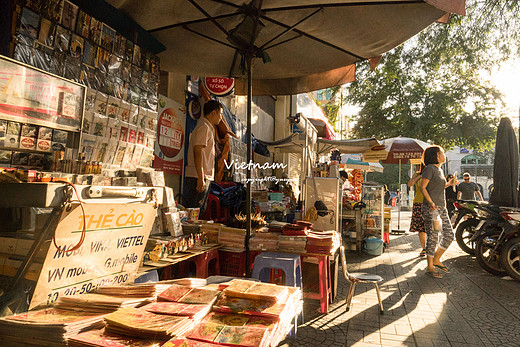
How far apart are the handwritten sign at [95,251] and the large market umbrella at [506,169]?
27.3 ft

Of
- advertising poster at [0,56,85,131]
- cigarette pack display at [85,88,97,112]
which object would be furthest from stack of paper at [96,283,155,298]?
cigarette pack display at [85,88,97,112]

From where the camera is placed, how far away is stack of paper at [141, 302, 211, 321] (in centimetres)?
171

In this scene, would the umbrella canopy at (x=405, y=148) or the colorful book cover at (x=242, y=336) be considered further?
the umbrella canopy at (x=405, y=148)

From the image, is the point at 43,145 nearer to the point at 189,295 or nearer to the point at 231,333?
the point at 189,295

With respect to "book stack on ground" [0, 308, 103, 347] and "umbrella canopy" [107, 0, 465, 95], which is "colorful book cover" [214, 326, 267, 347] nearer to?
"book stack on ground" [0, 308, 103, 347]

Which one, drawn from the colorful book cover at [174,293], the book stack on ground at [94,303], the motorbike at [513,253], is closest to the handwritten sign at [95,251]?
the book stack on ground at [94,303]

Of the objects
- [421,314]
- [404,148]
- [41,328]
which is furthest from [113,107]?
[404,148]

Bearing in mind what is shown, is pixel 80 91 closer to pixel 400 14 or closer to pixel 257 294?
pixel 257 294

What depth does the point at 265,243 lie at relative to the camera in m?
3.85

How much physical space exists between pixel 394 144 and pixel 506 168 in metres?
3.80

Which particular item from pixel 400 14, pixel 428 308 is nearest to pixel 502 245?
pixel 428 308

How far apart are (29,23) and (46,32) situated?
147 millimetres

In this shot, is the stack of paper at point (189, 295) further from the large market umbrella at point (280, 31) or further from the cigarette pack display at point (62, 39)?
the cigarette pack display at point (62, 39)

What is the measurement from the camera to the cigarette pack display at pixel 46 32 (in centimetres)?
260
